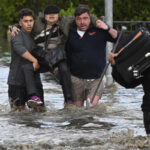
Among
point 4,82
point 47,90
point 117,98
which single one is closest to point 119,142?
point 117,98

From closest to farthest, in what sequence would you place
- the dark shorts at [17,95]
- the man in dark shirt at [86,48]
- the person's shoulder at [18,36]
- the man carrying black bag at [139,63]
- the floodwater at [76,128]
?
the man carrying black bag at [139,63], the floodwater at [76,128], the man in dark shirt at [86,48], the person's shoulder at [18,36], the dark shorts at [17,95]

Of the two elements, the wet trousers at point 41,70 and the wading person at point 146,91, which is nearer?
the wading person at point 146,91

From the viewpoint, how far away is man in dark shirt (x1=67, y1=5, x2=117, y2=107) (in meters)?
9.80

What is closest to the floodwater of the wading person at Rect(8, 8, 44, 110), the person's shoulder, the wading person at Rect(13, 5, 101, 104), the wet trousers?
the wading person at Rect(8, 8, 44, 110)

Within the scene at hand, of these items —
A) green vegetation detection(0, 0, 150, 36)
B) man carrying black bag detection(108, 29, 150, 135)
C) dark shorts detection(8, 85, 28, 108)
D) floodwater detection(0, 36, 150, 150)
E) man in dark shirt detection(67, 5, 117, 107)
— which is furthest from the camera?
green vegetation detection(0, 0, 150, 36)

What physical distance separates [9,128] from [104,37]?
2.01m

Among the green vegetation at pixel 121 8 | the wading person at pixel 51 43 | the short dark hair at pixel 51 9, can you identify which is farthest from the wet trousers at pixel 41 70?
the green vegetation at pixel 121 8

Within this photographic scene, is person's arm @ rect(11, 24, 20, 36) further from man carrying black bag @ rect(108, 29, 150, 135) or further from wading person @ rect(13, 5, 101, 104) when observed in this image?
man carrying black bag @ rect(108, 29, 150, 135)

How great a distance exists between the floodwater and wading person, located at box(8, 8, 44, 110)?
310mm

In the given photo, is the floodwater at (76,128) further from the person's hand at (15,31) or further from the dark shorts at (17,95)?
the person's hand at (15,31)

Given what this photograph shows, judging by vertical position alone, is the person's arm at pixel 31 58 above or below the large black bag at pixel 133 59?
below

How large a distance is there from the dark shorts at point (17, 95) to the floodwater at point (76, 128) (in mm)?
171

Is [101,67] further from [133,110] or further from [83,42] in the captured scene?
[133,110]

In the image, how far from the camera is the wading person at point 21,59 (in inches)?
390
